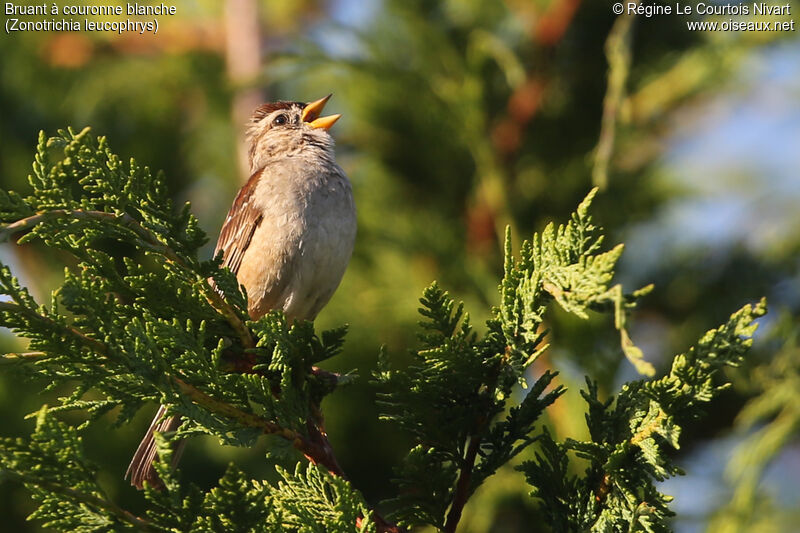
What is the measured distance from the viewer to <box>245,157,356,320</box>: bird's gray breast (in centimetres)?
376

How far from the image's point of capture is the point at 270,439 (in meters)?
2.31

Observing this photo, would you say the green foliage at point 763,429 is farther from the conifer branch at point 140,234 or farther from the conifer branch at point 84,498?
the conifer branch at point 84,498

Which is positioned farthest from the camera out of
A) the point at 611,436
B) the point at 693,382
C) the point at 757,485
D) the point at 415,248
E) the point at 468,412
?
the point at 415,248

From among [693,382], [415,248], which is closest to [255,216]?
[415,248]

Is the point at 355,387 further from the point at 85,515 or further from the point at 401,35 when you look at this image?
the point at 85,515

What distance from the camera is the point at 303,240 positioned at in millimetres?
3777

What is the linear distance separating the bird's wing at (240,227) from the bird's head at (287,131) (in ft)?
1.57

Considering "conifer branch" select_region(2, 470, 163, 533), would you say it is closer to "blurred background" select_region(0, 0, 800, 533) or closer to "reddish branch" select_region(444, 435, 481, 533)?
"reddish branch" select_region(444, 435, 481, 533)

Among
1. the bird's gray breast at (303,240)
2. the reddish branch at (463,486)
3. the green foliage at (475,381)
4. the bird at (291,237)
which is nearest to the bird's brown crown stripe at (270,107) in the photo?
the bird at (291,237)

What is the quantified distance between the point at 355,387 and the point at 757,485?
7.17 feet

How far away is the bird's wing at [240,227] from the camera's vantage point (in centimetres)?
400

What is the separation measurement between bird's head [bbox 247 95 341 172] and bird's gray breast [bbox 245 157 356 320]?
2.11ft

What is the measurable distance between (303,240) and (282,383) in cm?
155

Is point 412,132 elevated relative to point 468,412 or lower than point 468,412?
elevated
